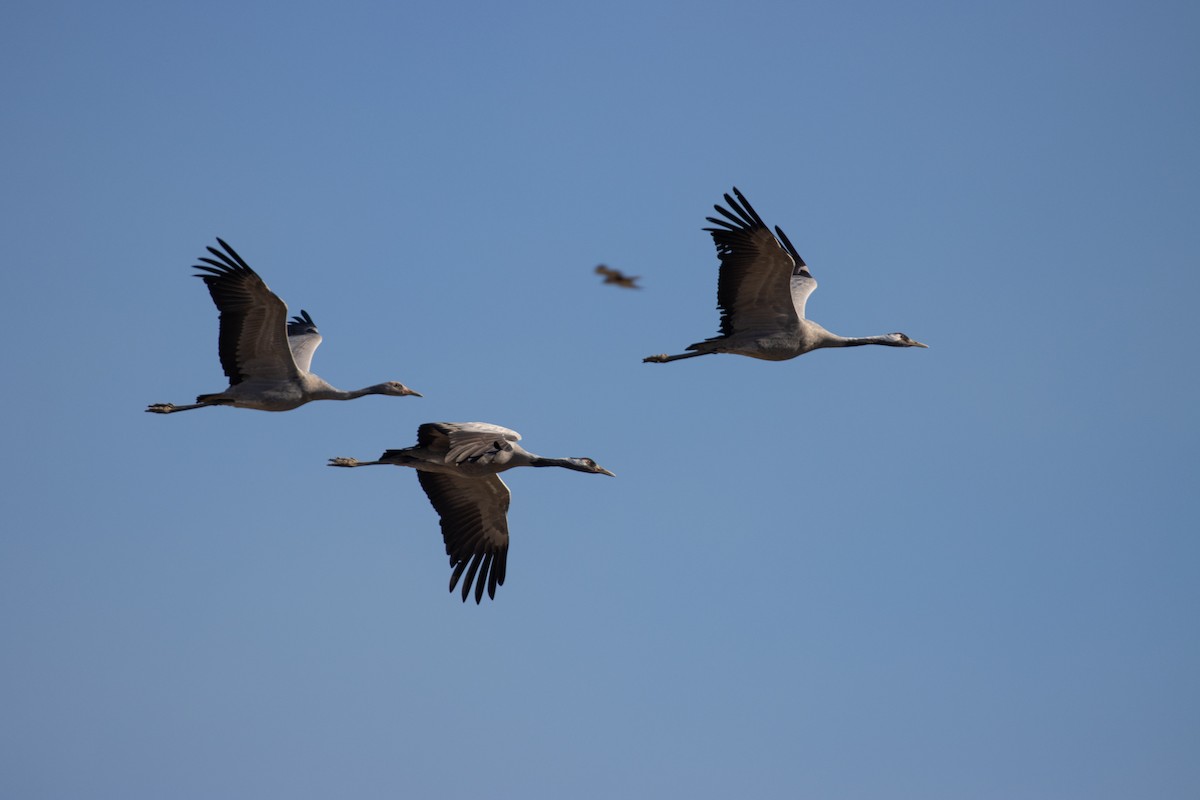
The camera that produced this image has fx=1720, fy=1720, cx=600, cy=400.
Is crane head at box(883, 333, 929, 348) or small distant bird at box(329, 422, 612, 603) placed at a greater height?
crane head at box(883, 333, 929, 348)

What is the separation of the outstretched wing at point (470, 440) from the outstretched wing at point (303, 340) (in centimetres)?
409

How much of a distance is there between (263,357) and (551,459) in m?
4.22

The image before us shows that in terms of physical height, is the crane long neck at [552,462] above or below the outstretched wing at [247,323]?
below

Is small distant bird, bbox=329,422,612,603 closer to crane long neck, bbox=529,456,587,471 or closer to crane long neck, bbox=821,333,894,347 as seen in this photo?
crane long neck, bbox=529,456,587,471

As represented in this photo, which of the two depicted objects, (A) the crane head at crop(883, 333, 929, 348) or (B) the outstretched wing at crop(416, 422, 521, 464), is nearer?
(B) the outstretched wing at crop(416, 422, 521, 464)

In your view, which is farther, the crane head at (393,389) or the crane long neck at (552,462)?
the crane head at (393,389)

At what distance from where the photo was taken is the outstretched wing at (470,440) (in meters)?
19.9

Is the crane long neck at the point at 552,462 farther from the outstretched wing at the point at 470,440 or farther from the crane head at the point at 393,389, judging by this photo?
the crane head at the point at 393,389

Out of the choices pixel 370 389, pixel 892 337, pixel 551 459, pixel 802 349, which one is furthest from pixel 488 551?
pixel 892 337

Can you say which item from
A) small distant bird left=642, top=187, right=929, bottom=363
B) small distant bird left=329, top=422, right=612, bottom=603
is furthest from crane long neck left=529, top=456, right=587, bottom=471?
small distant bird left=642, top=187, right=929, bottom=363

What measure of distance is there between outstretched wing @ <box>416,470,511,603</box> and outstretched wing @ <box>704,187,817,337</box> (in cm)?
374

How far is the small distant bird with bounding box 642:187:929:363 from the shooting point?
2119cm

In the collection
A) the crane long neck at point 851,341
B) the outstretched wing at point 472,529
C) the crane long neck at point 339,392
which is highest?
the crane long neck at point 851,341

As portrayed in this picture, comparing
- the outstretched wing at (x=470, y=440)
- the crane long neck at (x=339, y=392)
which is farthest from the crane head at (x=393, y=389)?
the outstretched wing at (x=470, y=440)
